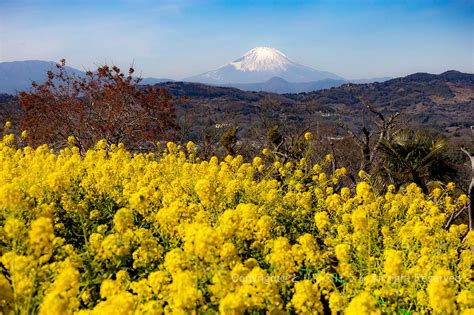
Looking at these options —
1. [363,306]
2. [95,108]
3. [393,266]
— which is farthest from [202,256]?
[95,108]

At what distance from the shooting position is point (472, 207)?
6.37 meters

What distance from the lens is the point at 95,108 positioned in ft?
45.7

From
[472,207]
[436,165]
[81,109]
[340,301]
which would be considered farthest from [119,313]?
[81,109]

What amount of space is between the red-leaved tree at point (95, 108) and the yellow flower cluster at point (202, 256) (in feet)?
23.7

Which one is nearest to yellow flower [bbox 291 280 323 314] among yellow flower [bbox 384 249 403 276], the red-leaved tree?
yellow flower [bbox 384 249 403 276]

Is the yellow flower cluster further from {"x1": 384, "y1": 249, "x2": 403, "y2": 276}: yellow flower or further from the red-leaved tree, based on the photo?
the red-leaved tree

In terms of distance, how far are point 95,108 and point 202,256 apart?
465 inches

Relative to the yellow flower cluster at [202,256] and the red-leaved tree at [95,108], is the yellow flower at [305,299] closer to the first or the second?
the yellow flower cluster at [202,256]

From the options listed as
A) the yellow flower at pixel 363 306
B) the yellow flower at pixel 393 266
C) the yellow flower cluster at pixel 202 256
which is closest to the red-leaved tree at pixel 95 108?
the yellow flower cluster at pixel 202 256

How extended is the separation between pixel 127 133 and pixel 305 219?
331 inches

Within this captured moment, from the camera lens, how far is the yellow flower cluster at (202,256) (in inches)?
109

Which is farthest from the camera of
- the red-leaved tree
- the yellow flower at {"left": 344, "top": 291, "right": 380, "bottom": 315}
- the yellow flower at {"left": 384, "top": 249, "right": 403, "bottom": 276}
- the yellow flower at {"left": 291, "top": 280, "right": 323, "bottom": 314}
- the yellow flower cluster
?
the red-leaved tree

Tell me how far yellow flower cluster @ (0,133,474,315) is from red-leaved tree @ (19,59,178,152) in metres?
7.22

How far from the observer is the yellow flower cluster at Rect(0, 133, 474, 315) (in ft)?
9.09
